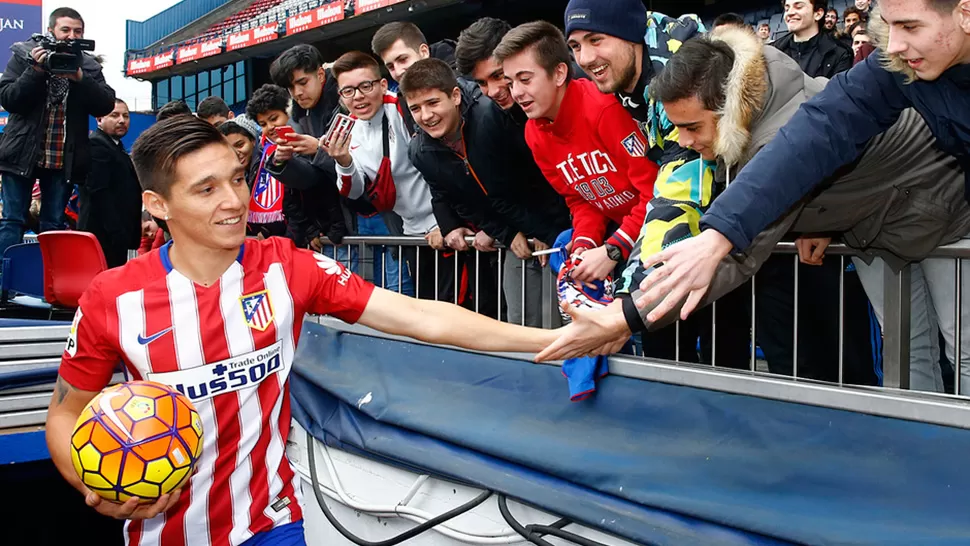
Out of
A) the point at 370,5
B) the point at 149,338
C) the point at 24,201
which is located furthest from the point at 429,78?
the point at 370,5

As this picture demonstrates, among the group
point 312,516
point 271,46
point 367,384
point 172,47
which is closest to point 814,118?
point 367,384

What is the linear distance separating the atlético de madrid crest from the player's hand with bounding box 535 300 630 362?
961mm

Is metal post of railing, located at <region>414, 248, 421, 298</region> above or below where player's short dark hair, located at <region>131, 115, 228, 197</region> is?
below

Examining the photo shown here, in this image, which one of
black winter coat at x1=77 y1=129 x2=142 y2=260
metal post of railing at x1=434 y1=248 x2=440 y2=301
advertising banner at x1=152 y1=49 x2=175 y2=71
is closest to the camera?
metal post of railing at x1=434 y1=248 x2=440 y2=301

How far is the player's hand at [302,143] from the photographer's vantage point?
5.26 metres

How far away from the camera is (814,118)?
98.3 inches

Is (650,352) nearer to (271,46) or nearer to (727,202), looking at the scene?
(727,202)

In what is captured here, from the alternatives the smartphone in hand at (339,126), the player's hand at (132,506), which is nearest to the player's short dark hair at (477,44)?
the smartphone in hand at (339,126)

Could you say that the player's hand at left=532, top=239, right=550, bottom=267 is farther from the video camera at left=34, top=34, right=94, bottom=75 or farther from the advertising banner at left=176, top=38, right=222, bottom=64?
the advertising banner at left=176, top=38, right=222, bottom=64

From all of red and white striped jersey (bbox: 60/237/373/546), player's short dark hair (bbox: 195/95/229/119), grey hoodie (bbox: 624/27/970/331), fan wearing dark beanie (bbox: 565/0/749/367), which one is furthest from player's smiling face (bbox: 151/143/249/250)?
player's short dark hair (bbox: 195/95/229/119)

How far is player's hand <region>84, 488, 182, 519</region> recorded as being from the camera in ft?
8.33

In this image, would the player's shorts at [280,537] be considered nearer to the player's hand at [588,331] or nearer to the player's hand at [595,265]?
the player's hand at [588,331]

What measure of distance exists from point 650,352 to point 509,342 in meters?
1.35

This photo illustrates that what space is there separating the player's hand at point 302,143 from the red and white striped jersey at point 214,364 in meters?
2.38
